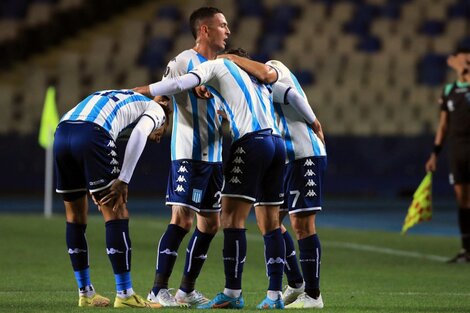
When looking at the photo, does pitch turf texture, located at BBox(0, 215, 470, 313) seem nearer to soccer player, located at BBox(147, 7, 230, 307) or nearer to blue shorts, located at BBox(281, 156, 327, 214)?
soccer player, located at BBox(147, 7, 230, 307)

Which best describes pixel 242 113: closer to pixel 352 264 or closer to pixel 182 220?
pixel 182 220

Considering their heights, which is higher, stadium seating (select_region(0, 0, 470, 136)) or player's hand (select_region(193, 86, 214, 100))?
stadium seating (select_region(0, 0, 470, 136))

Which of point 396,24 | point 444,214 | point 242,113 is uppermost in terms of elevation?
point 396,24

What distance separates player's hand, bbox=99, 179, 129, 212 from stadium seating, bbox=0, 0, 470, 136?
56.5 feet

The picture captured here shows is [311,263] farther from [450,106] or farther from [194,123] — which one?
[450,106]

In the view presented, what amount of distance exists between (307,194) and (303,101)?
66 cm

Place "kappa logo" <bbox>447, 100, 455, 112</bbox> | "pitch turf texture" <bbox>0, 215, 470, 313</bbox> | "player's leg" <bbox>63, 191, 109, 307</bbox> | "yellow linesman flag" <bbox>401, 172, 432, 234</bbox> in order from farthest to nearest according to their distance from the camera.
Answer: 1. "yellow linesman flag" <bbox>401, 172, 432, 234</bbox>
2. "kappa logo" <bbox>447, 100, 455, 112</bbox>
3. "pitch turf texture" <bbox>0, 215, 470, 313</bbox>
4. "player's leg" <bbox>63, 191, 109, 307</bbox>

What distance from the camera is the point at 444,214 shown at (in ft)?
67.4

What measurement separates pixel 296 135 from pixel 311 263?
931mm

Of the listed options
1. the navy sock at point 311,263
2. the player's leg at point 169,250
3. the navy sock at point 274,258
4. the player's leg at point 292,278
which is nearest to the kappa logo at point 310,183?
the navy sock at point 311,263

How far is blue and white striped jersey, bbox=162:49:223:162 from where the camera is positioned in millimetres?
8328

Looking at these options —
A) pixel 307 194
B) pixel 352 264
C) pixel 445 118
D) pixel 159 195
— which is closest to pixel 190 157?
pixel 307 194

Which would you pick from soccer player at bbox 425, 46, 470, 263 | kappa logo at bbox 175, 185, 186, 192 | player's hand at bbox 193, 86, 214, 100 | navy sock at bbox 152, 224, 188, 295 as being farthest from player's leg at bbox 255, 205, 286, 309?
soccer player at bbox 425, 46, 470, 263

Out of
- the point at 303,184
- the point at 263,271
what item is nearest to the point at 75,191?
the point at 303,184
